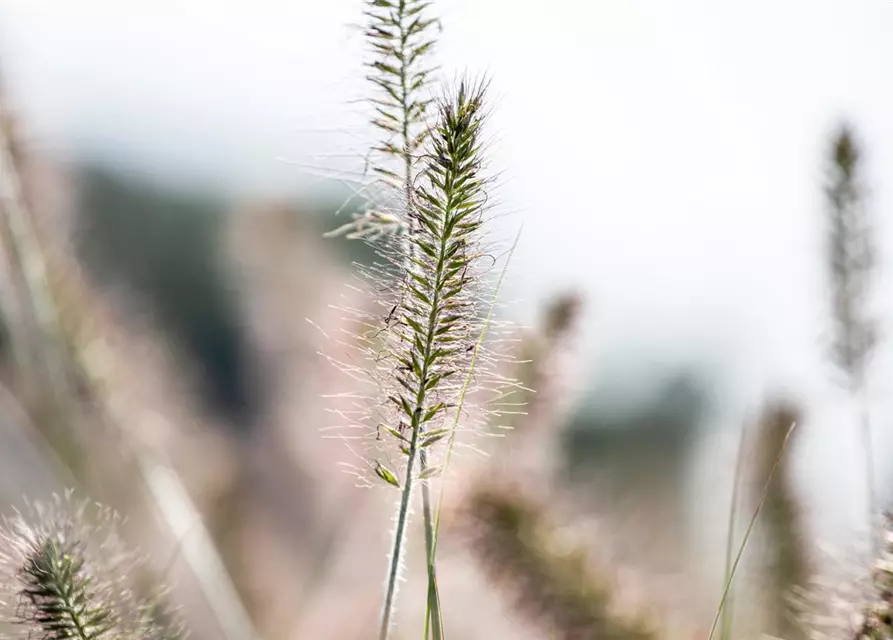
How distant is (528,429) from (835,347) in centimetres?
65

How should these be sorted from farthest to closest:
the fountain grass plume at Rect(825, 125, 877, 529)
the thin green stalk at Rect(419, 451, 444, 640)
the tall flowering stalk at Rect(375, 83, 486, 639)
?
the fountain grass plume at Rect(825, 125, 877, 529), the thin green stalk at Rect(419, 451, 444, 640), the tall flowering stalk at Rect(375, 83, 486, 639)

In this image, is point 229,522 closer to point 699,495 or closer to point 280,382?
point 699,495

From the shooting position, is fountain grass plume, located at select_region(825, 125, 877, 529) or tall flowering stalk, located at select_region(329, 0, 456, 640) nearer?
tall flowering stalk, located at select_region(329, 0, 456, 640)

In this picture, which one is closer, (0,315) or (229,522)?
(0,315)

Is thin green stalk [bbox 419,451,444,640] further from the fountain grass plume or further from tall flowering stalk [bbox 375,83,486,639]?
the fountain grass plume

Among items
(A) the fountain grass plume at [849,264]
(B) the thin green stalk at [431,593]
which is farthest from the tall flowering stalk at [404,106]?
(A) the fountain grass plume at [849,264]

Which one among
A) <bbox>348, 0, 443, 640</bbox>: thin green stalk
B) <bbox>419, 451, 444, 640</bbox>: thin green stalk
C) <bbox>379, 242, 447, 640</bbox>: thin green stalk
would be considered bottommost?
<bbox>419, 451, 444, 640</bbox>: thin green stalk

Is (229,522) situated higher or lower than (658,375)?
lower

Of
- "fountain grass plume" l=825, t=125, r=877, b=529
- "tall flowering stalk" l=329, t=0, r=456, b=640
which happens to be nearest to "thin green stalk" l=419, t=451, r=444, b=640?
"tall flowering stalk" l=329, t=0, r=456, b=640

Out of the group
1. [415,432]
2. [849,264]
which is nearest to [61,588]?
[415,432]

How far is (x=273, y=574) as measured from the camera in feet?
12.3

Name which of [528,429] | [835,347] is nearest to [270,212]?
[528,429]

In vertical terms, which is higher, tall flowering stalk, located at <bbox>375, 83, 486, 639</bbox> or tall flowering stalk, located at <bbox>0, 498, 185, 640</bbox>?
tall flowering stalk, located at <bbox>375, 83, 486, 639</bbox>

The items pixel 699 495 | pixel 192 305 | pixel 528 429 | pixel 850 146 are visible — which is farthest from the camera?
pixel 192 305
